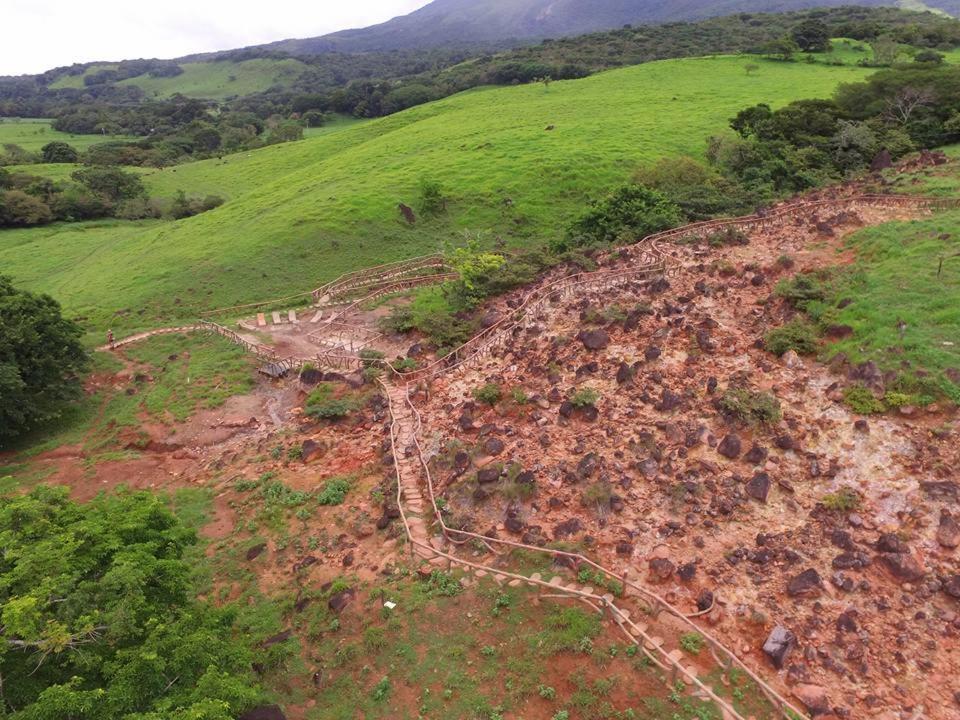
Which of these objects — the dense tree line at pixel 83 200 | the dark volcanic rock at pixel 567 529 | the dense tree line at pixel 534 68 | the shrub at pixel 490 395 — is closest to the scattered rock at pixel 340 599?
the dark volcanic rock at pixel 567 529

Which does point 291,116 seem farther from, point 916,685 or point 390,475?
point 916,685

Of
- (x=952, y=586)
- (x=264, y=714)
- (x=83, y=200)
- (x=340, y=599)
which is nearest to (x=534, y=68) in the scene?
(x=83, y=200)

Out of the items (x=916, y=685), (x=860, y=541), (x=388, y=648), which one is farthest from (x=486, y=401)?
(x=916, y=685)

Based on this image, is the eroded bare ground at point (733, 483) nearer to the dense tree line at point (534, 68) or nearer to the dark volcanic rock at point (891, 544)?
the dark volcanic rock at point (891, 544)

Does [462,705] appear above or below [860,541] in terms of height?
below

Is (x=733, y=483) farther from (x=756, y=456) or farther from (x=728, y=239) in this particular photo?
(x=728, y=239)

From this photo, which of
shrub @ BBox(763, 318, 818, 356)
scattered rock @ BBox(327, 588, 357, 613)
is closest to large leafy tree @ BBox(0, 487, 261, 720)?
scattered rock @ BBox(327, 588, 357, 613)
